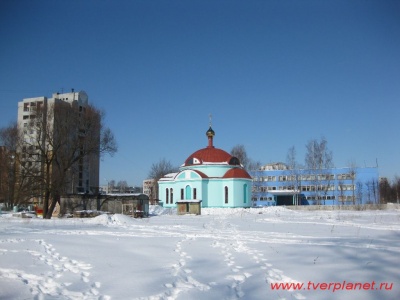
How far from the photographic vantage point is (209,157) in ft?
167

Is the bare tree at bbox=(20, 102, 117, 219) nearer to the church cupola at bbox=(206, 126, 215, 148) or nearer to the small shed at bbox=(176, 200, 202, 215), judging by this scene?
the small shed at bbox=(176, 200, 202, 215)

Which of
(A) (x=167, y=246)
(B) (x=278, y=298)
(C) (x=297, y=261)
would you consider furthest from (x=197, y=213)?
(B) (x=278, y=298)

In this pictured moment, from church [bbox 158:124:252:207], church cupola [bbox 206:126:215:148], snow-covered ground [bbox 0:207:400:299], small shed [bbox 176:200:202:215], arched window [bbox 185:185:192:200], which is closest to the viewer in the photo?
snow-covered ground [bbox 0:207:400:299]

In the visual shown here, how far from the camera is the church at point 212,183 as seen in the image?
48.0m

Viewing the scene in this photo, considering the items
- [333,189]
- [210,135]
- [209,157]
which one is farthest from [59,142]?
[333,189]

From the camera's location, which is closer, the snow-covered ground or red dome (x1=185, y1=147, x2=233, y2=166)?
the snow-covered ground

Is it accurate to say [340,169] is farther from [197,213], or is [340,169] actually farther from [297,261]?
[297,261]

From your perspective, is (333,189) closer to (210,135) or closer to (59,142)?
(210,135)

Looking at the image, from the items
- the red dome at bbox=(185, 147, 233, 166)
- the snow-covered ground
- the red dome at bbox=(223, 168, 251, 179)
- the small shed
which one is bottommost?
the small shed

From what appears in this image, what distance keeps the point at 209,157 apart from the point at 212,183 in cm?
390

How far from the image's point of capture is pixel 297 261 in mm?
8078

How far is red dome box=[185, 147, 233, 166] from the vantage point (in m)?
50.7

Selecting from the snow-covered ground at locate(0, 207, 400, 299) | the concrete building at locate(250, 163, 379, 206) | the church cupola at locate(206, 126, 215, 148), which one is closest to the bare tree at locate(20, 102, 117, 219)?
the snow-covered ground at locate(0, 207, 400, 299)

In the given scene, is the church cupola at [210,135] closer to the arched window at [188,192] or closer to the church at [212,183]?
the church at [212,183]
